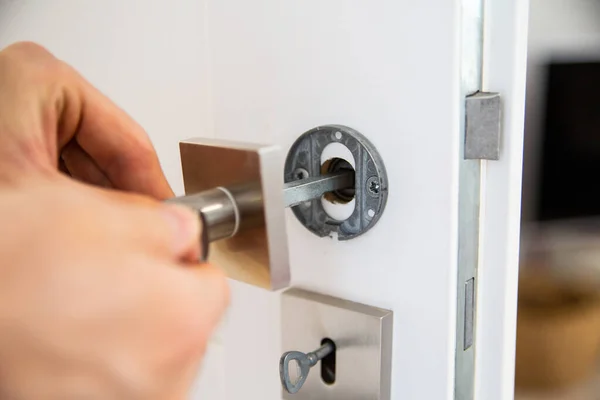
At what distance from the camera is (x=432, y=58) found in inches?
12.4

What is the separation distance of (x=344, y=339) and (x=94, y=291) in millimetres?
236

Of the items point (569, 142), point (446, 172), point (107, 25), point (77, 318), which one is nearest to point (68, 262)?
point (77, 318)

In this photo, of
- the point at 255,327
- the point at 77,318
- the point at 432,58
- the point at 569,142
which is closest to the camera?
the point at 77,318

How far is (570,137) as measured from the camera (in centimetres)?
92

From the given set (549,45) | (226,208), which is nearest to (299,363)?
(226,208)

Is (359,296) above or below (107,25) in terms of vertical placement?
below

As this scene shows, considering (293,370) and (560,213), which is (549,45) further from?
(293,370)

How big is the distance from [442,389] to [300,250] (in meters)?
0.12

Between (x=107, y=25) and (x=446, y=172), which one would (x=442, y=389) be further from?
(x=107, y=25)

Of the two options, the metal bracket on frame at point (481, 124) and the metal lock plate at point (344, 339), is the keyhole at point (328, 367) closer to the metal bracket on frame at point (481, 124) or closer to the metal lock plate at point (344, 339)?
the metal lock plate at point (344, 339)

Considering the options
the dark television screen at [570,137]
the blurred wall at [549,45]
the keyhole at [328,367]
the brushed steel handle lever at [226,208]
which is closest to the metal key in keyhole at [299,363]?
the keyhole at [328,367]

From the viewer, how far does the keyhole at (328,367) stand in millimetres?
386

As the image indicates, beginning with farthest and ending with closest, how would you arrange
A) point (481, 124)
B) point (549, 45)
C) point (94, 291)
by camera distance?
point (549, 45) < point (481, 124) < point (94, 291)

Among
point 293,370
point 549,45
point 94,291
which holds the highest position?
point 549,45
